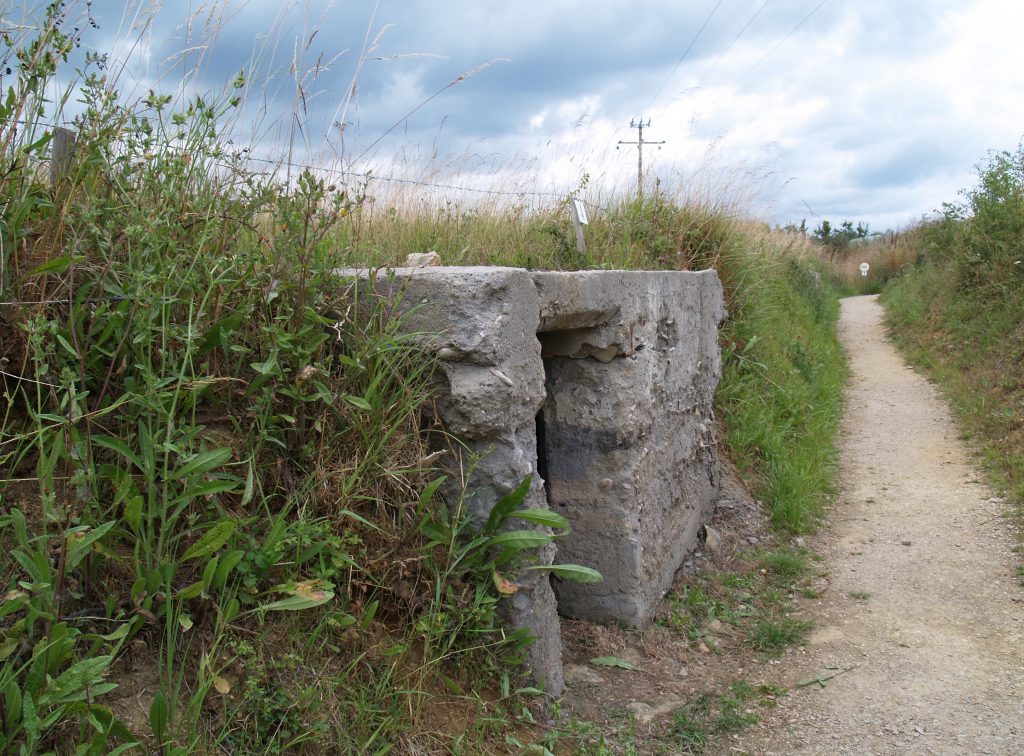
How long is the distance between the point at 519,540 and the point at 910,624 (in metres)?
2.49

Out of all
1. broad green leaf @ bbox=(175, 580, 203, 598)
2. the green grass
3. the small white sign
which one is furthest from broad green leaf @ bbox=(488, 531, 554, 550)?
the green grass

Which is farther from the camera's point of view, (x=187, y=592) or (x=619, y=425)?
(x=619, y=425)

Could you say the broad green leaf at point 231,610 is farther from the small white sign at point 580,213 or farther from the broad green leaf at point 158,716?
the small white sign at point 580,213

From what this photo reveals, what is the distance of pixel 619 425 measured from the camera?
3.72 metres

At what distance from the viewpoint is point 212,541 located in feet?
6.77

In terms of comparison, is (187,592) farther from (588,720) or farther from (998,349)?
(998,349)

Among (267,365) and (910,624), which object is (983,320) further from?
(267,365)

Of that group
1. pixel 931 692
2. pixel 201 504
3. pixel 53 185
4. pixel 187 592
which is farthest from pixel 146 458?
pixel 931 692

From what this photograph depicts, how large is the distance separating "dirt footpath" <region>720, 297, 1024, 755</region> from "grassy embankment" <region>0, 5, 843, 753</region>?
→ 4.81ft

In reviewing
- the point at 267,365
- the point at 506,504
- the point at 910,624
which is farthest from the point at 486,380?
the point at 910,624

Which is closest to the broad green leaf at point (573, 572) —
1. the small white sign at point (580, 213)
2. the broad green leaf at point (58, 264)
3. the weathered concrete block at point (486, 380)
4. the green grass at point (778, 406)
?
the weathered concrete block at point (486, 380)

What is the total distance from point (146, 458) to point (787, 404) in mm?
5763

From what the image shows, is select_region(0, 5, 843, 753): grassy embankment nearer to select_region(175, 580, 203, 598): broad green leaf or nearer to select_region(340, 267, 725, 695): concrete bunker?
select_region(175, 580, 203, 598): broad green leaf

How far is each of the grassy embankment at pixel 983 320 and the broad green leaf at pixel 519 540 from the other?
4259 millimetres
